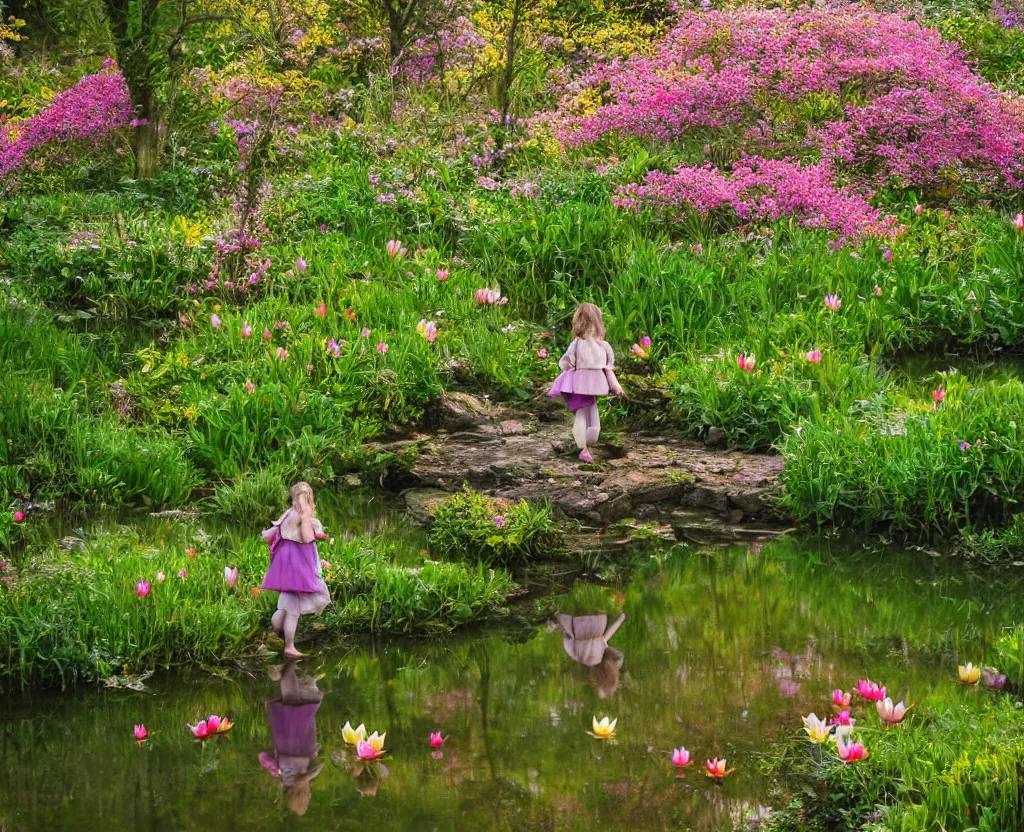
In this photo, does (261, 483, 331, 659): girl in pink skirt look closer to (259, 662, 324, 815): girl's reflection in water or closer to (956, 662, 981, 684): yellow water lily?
(259, 662, 324, 815): girl's reflection in water

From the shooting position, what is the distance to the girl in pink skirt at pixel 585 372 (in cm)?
806

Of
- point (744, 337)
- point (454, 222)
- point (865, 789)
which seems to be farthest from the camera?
point (454, 222)

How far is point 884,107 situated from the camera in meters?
11.6

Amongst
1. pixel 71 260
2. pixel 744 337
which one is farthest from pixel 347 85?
pixel 744 337

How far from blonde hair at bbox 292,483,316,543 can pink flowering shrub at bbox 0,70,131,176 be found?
320 inches

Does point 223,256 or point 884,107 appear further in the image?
point 884,107

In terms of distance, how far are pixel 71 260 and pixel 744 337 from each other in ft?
18.1

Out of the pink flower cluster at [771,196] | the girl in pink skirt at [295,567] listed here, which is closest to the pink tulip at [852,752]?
the girl in pink skirt at [295,567]

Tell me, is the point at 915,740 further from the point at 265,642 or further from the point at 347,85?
the point at 347,85

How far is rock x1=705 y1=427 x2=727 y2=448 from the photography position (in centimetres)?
841

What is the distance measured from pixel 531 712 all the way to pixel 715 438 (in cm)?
376

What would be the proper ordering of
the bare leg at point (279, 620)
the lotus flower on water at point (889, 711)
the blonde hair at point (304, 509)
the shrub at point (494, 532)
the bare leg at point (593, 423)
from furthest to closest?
the bare leg at point (593, 423), the shrub at point (494, 532), the bare leg at point (279, 620), the blonde hair at point (304, 509), the lotus flower on water at point (889, 711)

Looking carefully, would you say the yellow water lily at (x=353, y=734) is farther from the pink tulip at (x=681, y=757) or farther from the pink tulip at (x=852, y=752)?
the pink tulip at (x=852, y=752)

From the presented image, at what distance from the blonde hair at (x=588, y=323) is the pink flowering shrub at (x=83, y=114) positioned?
6.53m
